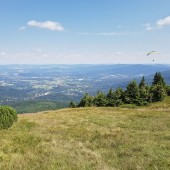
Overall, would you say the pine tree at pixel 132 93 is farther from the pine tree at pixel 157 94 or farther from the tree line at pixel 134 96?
the pine tree at pixel 157 94

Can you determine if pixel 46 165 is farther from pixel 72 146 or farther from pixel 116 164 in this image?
pixel 72 146

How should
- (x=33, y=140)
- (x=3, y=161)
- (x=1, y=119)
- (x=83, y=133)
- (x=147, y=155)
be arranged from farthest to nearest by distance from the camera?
1. (x=1, y=119)
2. (x=83, y=133)
3. (x=33, y=140)
4. (x=147, y=155)
5. (x=3, y=161)

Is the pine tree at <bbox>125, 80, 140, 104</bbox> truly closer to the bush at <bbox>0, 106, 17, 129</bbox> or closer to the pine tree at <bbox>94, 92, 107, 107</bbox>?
the pine tree at <bbox>94, 92, 107, 107</bbox>

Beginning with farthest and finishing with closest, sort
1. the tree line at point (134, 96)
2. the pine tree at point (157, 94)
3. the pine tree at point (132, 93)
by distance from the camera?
the pine tree at point (132, 93)
the tree line at point (134, 96)
the pine tree at point (157, 94)

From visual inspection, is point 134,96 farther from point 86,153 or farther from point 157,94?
point 86,153

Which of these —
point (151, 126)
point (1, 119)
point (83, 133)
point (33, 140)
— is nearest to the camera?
point (33, 140)

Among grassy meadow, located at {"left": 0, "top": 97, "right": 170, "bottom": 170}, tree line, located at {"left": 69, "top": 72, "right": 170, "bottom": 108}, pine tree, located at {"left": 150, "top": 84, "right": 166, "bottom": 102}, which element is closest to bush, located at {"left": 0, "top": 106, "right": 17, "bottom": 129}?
grassy meadow, located at {"left": 0, "top": 97, "right": 170, "bottom": 170}

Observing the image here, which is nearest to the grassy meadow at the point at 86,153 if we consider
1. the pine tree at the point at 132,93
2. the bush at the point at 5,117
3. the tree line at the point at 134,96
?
the bush at the point at 5,117

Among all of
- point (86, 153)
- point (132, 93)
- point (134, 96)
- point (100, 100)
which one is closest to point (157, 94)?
point (134, 96)

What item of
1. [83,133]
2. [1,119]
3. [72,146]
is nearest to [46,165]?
[72,146]

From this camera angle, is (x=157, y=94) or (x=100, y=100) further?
(x=100, y=100)

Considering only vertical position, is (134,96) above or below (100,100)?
above
